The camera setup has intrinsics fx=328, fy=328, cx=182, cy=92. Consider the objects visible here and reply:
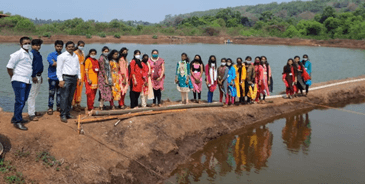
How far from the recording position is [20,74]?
5.49 metres

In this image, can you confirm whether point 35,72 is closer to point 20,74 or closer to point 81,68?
point 20,74

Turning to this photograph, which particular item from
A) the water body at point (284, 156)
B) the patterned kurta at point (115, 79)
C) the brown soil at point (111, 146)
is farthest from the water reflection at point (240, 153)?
the patterned kurta at point (115, 79)

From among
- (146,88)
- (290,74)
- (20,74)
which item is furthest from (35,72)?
(290,74)

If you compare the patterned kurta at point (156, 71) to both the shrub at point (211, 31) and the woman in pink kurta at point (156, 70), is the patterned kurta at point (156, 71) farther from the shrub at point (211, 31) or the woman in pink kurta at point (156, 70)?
Result: the shrub at point (211, 31)

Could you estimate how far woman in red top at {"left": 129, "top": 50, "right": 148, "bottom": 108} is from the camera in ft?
24.9

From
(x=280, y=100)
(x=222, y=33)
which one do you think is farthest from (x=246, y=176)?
(x=222, y=33)

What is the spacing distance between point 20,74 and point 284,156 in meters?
5.33

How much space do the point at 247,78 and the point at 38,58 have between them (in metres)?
5.84

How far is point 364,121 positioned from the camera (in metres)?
9.72

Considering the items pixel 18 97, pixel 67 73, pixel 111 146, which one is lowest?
pixel 111 146

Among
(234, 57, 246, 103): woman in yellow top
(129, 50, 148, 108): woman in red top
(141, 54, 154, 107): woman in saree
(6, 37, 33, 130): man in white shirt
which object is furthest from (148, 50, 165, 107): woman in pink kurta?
(6, 37, 33, 130): man in white shirt

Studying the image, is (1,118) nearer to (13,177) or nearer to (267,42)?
(13,177)

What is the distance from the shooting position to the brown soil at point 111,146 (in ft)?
16.6

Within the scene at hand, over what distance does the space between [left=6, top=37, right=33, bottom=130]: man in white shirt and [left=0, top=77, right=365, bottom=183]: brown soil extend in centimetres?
24
